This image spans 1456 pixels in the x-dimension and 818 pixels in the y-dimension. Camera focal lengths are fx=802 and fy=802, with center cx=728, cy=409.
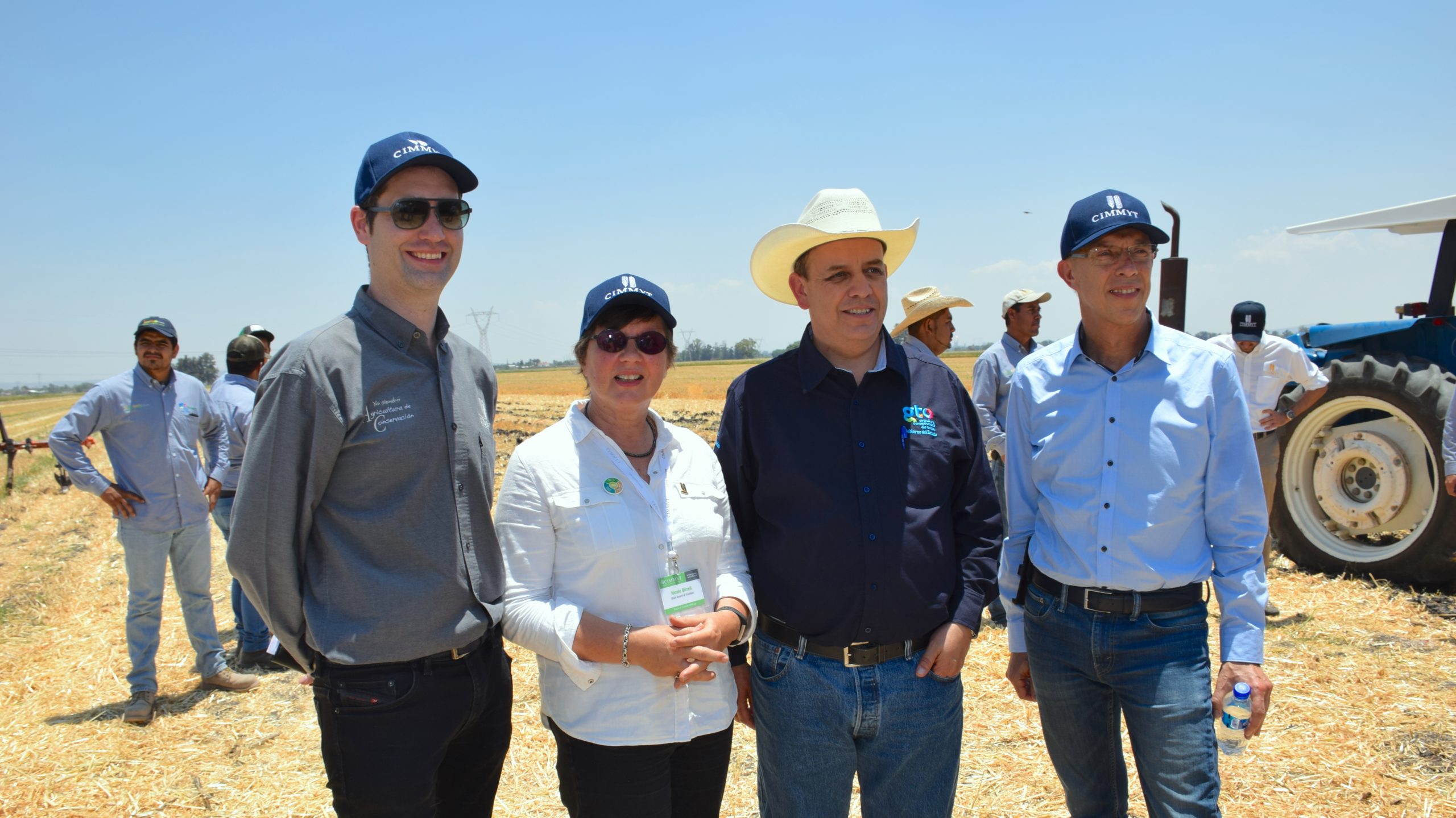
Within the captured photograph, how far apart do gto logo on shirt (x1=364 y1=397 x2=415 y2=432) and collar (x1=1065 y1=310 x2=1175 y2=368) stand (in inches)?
83.7

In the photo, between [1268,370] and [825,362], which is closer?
[825,362]

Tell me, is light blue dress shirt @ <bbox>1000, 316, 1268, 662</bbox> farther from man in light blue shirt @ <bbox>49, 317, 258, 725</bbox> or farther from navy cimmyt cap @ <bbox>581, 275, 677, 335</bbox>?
man in light blue shirt @ <bbox>49, 317, 258, 725</bbox>

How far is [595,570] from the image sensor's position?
230 centimetres

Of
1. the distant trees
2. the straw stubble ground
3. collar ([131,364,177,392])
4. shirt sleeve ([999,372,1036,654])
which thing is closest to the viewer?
shirt sleeve ([999,372,1036,654])

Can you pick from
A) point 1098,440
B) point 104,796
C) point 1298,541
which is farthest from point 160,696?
point 1298,541

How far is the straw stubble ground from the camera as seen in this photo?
379 cm

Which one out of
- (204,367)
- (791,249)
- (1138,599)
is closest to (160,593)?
(791,249)

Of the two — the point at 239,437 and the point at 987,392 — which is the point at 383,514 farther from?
the point at 239,437

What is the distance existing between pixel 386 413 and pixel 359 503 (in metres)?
0.25

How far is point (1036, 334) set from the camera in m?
6.52

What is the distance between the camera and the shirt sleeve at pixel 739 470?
265cm

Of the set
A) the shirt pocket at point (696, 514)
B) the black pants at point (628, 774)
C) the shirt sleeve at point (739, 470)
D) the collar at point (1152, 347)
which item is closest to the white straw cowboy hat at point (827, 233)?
the shirt sleeve at point (739, 470)

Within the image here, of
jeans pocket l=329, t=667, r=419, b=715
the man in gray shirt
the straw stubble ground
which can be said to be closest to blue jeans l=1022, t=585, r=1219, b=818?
the straw stubble ground

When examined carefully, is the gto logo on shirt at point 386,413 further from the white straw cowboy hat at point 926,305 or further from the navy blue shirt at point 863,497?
the white straw cowboy hat at point 926,305
